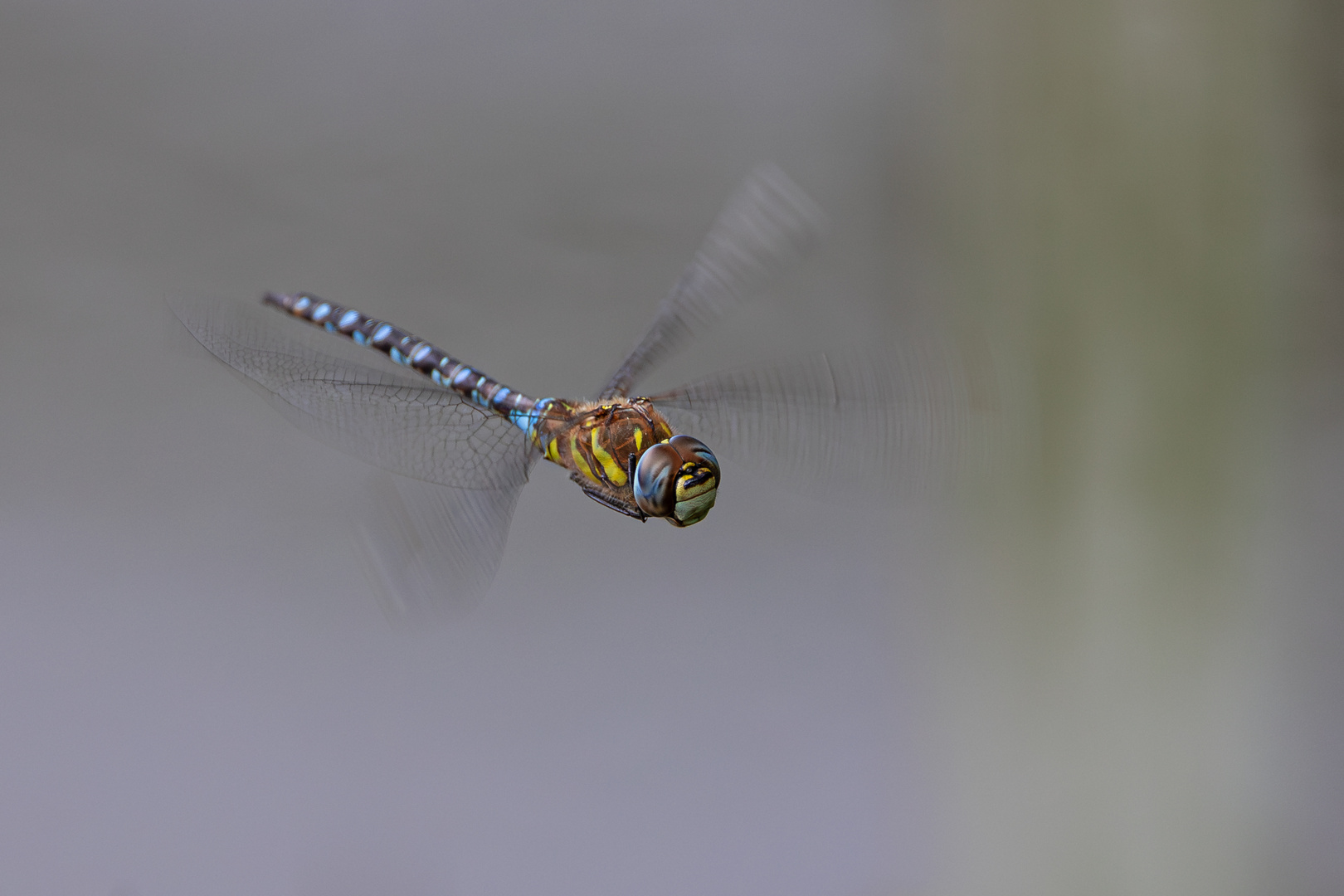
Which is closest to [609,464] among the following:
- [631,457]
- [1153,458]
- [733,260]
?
[631,457]

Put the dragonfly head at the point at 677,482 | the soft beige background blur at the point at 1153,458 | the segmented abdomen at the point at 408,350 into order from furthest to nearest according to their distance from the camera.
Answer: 1. the soft beige background blur at the point at 1153,458
2. the segmented abdomen at the point at 408,350
3. the dragonfly head at the point at 677,482

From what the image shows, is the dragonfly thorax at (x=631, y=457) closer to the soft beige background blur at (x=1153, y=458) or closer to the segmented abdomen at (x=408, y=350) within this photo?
the segmented abdomen at (x=408, y=350)

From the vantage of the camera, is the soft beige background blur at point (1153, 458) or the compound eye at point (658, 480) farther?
the soft beige background blur at point (1153, 458)

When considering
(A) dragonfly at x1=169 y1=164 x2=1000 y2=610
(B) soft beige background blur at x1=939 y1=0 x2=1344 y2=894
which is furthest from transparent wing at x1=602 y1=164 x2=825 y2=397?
(B) soft beige background blur at x1=939 y1=0 x2=1344 y2=894

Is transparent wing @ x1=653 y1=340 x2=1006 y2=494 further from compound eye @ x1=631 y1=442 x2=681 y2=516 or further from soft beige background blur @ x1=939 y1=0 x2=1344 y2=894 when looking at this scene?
soft beige background blur @ x1=939 y1=0 x2=1344 y2=894

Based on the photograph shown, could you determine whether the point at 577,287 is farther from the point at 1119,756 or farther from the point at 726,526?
the point at 1119,756

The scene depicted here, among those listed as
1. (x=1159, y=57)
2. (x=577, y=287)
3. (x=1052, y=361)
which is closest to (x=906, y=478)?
(x=577, y=287)

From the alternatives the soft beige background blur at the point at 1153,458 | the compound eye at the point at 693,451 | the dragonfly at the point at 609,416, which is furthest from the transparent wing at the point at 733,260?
the soft beige background blur at the point at 1153,458
